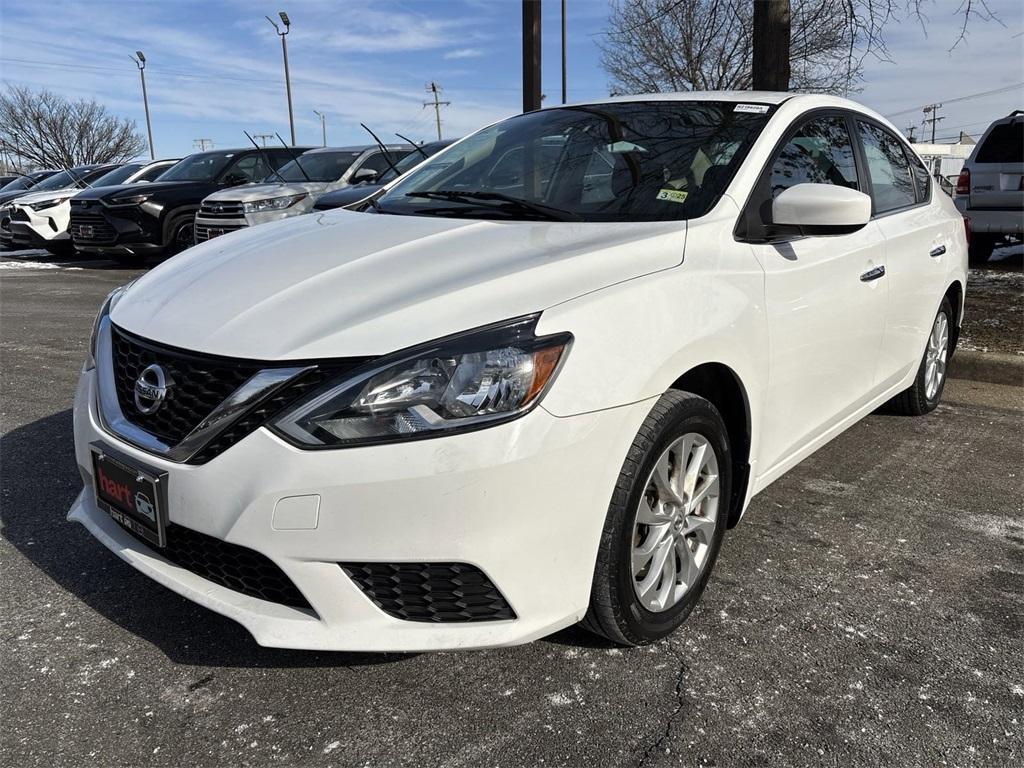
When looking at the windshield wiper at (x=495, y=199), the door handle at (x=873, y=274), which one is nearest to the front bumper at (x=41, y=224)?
the windshield wiper at (x=495, y=199)

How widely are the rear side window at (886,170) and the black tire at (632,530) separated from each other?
1813 mm

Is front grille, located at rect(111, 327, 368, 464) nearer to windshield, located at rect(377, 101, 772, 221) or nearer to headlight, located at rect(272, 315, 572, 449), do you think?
headlight, located at rect(272, 315, 572, 449)

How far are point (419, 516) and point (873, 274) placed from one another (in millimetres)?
2275

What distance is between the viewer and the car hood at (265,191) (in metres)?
9.95

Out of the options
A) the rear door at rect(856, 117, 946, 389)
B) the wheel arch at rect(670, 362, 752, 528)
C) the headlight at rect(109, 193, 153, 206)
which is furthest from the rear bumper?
the headlight at rect(109, 193, 153, 206)

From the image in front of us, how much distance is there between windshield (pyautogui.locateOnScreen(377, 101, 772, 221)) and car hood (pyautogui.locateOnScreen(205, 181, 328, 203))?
6.98 metres

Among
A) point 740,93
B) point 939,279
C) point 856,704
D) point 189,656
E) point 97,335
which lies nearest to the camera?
point 856,704

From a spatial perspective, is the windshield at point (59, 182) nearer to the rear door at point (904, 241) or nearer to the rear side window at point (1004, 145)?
the rear side window at point (1004, 145)

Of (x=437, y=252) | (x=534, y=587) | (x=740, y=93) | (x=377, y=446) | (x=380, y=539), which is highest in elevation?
(x=740, y=93)

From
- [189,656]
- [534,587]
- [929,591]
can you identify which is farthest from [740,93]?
[189,656]

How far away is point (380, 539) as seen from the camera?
184 cm

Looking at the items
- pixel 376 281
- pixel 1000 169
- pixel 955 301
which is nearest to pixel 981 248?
pixel 1000 169

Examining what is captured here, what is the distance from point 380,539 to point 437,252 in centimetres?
92

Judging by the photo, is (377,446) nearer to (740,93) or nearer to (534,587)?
(534,587)
